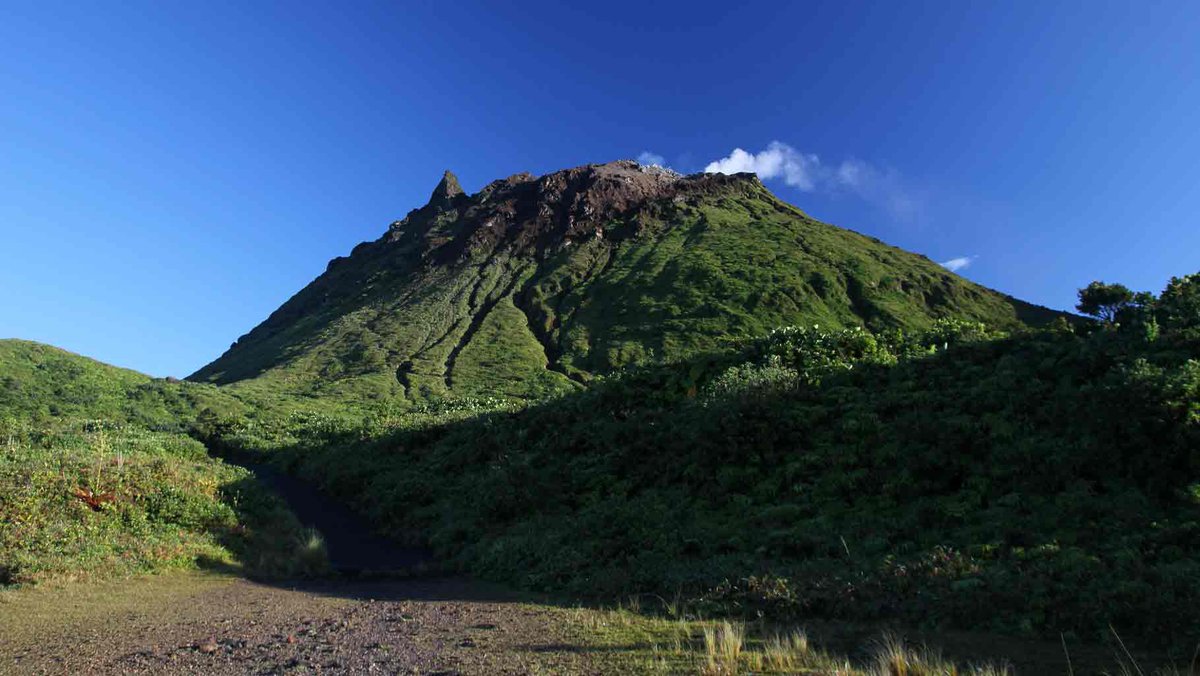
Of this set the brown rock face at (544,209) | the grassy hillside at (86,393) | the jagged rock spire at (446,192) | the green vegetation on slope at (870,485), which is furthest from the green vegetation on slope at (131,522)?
the jagged rock spire at (446,192)

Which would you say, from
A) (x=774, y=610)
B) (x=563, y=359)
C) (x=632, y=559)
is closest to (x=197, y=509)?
(x=632, y=559)

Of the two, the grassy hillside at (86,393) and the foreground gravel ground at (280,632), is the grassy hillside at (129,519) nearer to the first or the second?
the foreground gravel ground at (280,632)

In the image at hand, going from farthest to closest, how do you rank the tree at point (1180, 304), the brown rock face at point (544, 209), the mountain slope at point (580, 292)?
the brown rock face at point (544, 209) < the mountain slope at point (580, 292) < the tree at point (1180, 304)

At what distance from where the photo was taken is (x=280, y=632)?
9.02 metres

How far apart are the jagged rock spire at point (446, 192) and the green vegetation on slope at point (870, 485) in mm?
151751

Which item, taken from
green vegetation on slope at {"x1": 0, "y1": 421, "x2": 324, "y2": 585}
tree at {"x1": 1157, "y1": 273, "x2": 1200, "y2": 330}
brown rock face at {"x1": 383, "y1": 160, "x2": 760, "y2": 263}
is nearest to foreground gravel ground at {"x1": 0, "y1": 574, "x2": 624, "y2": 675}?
green vegetation on slope at {"x1": 0, "y1": 421, "x2": 324, "y2": 585}

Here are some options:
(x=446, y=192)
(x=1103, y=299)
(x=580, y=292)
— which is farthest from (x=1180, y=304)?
(x=446, y=192)

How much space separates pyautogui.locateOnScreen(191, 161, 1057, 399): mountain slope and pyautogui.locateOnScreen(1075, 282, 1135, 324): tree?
45934 mm

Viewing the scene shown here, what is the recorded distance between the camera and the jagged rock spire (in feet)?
544

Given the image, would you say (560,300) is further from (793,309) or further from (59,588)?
(59,588)

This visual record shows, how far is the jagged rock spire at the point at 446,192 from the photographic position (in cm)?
16588

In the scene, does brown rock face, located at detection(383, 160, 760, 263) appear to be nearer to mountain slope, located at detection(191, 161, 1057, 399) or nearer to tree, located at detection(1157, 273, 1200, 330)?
mountain slope, located at detection(191, 161, 1057, 399)

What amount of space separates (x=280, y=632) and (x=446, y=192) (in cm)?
17182

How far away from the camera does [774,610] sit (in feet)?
29.4
